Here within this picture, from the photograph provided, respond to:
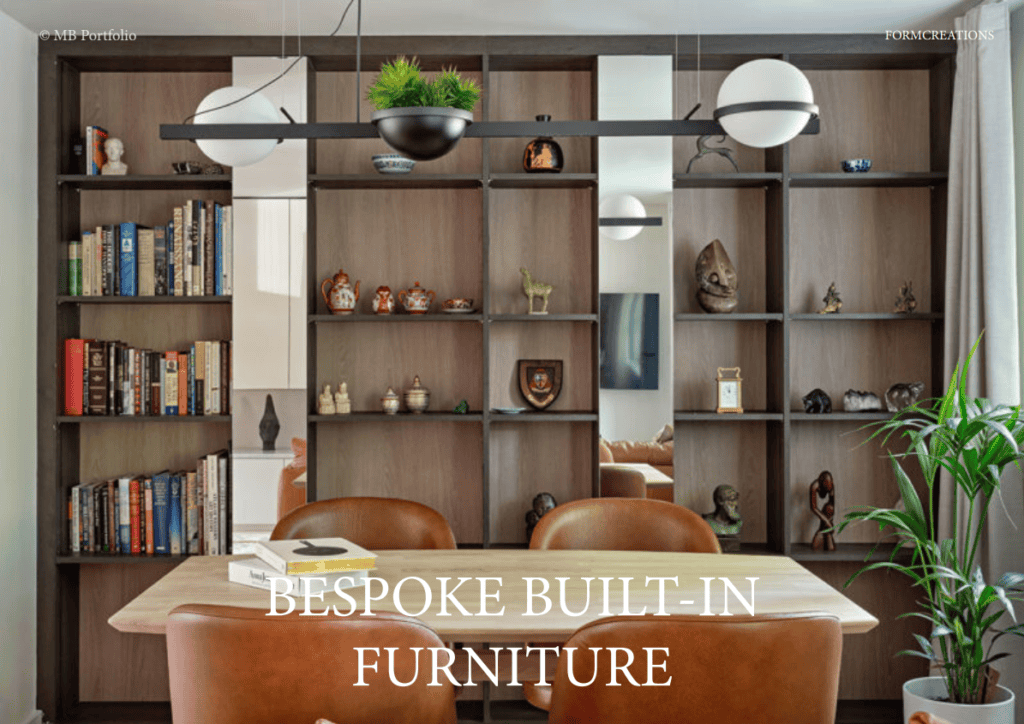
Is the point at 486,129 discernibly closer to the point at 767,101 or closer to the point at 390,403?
the point at 767,101

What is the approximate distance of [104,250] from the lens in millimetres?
3492

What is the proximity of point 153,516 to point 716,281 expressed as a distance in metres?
2.33

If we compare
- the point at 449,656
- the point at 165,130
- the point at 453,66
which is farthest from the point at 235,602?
the point at 453,66

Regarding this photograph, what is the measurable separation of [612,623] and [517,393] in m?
2.24

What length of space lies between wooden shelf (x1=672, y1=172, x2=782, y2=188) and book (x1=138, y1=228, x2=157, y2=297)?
2.01m

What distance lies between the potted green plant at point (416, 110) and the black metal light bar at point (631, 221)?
1.48 m

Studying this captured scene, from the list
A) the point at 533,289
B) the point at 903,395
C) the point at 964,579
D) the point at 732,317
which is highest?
the point at 533,289

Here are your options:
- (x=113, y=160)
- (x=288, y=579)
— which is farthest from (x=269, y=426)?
(x=288, y=579)

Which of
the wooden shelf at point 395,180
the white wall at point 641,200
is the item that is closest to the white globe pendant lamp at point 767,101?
the white wall at point 641,200

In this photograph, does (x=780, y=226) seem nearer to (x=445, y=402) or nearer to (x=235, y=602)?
(x=445, y=402)

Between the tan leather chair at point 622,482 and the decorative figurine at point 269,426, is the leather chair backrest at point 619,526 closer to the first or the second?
the tan leather chair at point 622,482

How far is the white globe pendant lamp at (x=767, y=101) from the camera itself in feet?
6.50

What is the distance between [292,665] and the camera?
4.75 feet

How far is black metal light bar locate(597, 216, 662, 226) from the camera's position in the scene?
3436 mm
